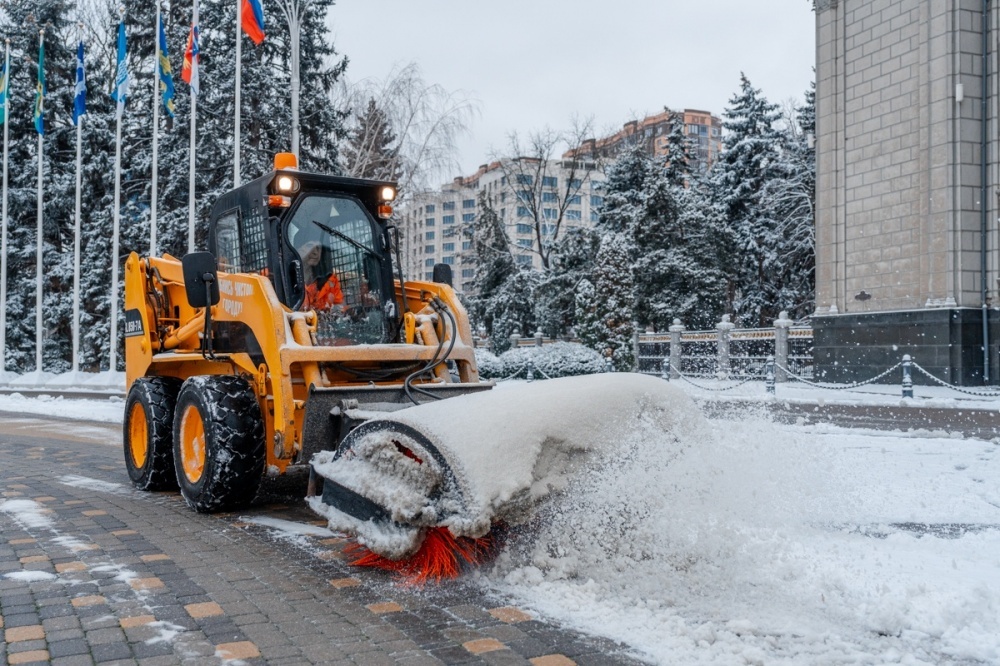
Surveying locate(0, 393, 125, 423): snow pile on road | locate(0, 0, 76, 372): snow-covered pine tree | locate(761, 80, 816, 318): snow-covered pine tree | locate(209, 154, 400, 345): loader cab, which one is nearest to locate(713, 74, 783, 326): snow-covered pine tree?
locate(761, 80, 816, 318): snow-covered pine tree

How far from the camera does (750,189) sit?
4053 cm

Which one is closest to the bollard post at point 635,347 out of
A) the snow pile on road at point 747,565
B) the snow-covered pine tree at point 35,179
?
the snow pile on road at point 747,565

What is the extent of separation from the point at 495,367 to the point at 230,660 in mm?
21630

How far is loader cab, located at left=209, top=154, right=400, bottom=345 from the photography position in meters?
7.06

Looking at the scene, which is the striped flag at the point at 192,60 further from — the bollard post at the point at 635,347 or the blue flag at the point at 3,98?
the bollard post at the point at 635,347

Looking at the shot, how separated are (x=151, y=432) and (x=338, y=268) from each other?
87.9 inches

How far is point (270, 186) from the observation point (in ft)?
23.2

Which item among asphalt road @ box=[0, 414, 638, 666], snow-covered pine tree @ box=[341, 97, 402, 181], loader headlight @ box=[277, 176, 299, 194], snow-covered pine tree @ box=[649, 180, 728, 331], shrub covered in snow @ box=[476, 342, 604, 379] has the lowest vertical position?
asphalt road @ box=[0, 414, 638, 666]

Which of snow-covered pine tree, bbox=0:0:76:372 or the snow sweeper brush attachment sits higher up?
snow-covered pine tree, bbox=0:0:76:372

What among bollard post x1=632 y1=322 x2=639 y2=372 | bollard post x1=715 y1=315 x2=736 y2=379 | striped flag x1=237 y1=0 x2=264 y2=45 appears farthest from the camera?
bollard post x1=632 y1=322 x2=639 y2=372

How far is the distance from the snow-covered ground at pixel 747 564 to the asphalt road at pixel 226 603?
343mm

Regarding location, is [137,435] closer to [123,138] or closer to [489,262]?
[123,138]

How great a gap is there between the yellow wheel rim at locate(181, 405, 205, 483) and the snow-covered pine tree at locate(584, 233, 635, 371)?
21.9 metres

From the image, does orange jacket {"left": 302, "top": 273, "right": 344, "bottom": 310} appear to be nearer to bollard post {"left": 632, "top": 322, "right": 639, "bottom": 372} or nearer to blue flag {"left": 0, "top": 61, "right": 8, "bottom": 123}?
bollard post {"left": 632, "top": 322, "right": 639, "bottom": 372}
